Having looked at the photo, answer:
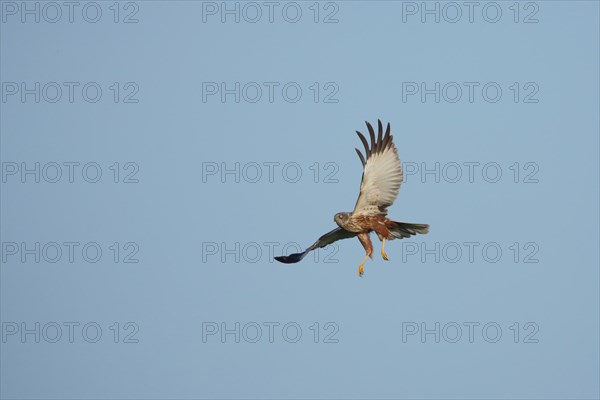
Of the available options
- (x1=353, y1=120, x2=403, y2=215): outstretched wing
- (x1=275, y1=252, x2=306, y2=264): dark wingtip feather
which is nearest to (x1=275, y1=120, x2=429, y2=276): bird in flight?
(x1=353, y1=120, x2=403, y2=215): outstretched wing

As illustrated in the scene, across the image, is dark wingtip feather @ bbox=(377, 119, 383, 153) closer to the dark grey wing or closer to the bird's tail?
the bird's tail

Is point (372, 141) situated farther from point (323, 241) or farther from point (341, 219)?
point (323, 241)

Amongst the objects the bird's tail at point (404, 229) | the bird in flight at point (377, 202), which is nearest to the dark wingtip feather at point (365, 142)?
the bird in flight at point (377, 202)

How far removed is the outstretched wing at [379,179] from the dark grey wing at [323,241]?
1102 millimetres

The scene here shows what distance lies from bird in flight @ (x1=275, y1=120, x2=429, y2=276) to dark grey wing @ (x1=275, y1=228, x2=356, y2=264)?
2.66ft

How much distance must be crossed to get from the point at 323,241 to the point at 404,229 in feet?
10.1

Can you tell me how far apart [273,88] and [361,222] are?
52.7ft

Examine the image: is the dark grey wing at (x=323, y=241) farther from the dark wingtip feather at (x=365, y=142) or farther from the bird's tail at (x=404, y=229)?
the dark wingtip feather at (x=365, y=142)

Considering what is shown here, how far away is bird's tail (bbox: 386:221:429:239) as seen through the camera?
23.3 metres

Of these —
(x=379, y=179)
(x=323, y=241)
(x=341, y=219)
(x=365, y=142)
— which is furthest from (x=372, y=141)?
(x=323, y=241)

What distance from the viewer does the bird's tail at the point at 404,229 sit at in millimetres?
23312

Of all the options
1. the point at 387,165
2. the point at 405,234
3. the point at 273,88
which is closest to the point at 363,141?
the point at 387,165

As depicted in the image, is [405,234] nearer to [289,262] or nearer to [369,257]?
[369,257]

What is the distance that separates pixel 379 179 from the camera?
2370 cm
